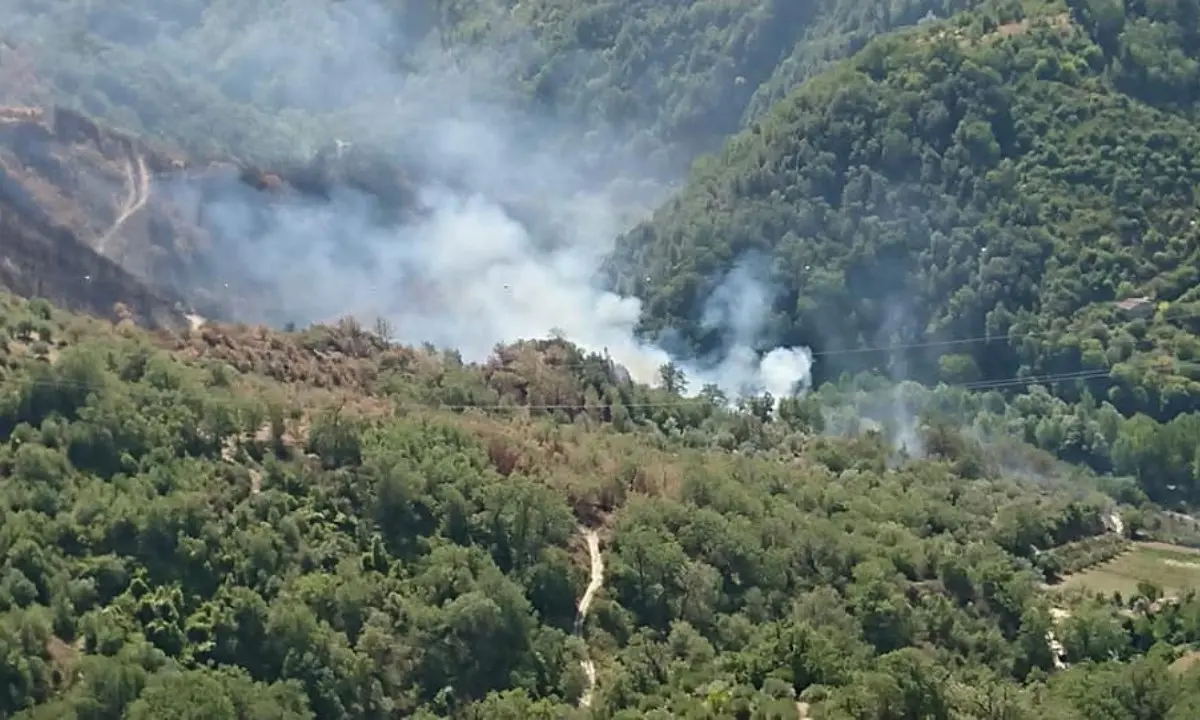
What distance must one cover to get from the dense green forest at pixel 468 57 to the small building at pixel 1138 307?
1715 inches

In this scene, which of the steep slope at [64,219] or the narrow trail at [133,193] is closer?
the steep slope at [64,219]

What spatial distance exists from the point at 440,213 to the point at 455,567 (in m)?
84.7

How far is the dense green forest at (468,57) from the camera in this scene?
161 metres

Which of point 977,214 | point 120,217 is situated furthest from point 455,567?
point 977,214

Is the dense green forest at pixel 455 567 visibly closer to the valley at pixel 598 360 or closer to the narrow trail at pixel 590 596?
the valley at pixel 598 360

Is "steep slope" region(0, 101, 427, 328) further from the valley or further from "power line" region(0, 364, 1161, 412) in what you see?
"power line" region(0, 364, 1161, 412)

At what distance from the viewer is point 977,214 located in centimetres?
12262

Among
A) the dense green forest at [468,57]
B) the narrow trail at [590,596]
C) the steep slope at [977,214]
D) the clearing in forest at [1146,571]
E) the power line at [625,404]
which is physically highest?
the dense green forest at [468,57]

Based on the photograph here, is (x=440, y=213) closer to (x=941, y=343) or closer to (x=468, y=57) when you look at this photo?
(x=941, y=343)

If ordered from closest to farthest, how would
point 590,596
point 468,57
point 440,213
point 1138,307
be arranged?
point 590,596
point 1138,307
point 440,213
point 468,57

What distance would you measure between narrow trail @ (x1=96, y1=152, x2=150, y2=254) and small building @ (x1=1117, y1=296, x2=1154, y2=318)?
60.0m

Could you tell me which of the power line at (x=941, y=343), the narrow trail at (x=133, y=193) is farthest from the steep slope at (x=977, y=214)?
the narrow trail at (x=133, y=193)

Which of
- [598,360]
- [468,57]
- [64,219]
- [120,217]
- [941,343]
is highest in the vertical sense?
[468,57]

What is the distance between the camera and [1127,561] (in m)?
81.4
